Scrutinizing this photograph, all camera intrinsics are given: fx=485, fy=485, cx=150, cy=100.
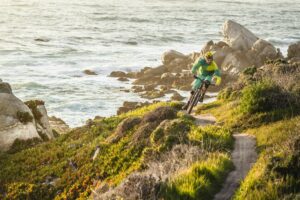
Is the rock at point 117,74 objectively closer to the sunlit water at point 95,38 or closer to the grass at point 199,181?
the sunlit water at point 95,38

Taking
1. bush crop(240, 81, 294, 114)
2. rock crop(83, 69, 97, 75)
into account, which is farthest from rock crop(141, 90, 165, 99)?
bush crop(240, 81, 294, 114)

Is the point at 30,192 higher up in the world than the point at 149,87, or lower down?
higher up

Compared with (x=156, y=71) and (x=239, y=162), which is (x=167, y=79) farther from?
(x=239, y=162)

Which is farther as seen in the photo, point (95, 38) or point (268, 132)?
point (95, 38)

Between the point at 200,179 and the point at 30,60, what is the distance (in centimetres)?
4898

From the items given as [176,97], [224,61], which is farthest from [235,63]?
[176,97]

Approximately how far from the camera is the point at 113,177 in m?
14.6

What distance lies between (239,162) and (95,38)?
2564 inches

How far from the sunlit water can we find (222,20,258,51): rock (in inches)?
373

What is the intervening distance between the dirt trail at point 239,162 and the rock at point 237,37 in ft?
115

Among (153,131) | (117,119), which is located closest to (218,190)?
(153,131)

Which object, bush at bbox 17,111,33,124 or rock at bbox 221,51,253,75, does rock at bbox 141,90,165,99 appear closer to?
rock at bbox 221,51,253,75

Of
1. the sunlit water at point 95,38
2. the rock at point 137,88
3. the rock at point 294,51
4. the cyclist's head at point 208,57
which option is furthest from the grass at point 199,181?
the rock at point 294,51

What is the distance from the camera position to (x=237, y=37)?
167 feet
